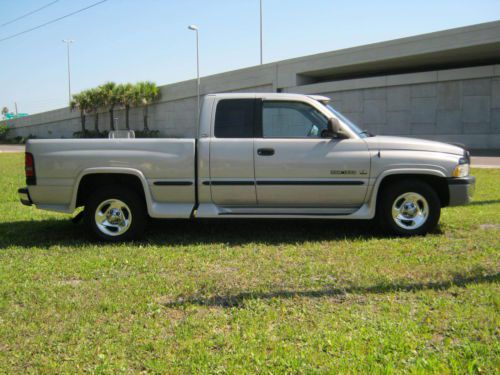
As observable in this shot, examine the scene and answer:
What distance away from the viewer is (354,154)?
609cm

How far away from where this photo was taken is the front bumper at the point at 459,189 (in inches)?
243

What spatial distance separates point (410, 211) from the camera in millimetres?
6309

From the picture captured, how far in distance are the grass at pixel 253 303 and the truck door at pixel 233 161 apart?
0.62m

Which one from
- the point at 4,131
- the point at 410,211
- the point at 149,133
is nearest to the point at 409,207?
the point at 410,211

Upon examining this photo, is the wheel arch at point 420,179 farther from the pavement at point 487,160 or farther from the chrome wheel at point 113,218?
the pavement at point 487,160

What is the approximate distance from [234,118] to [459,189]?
3.00m

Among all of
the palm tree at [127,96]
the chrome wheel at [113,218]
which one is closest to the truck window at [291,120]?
the chrome wheel at [113,218]

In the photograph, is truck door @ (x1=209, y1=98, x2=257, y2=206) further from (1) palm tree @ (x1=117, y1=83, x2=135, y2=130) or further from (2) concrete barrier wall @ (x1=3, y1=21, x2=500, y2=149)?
(1) palm tree @ (x1=117, y1=83, x2=135, y2=130)

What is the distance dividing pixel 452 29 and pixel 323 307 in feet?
85.0

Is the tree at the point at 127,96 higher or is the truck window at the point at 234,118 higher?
the tree at the point at 127,96

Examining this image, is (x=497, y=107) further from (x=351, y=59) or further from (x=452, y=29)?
(x=351, y=59)

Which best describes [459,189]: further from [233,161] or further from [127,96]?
[127,96]

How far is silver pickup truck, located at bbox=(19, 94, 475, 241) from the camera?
6094 mm

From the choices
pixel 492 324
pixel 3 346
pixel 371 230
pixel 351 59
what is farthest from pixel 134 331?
pixel 351 59
